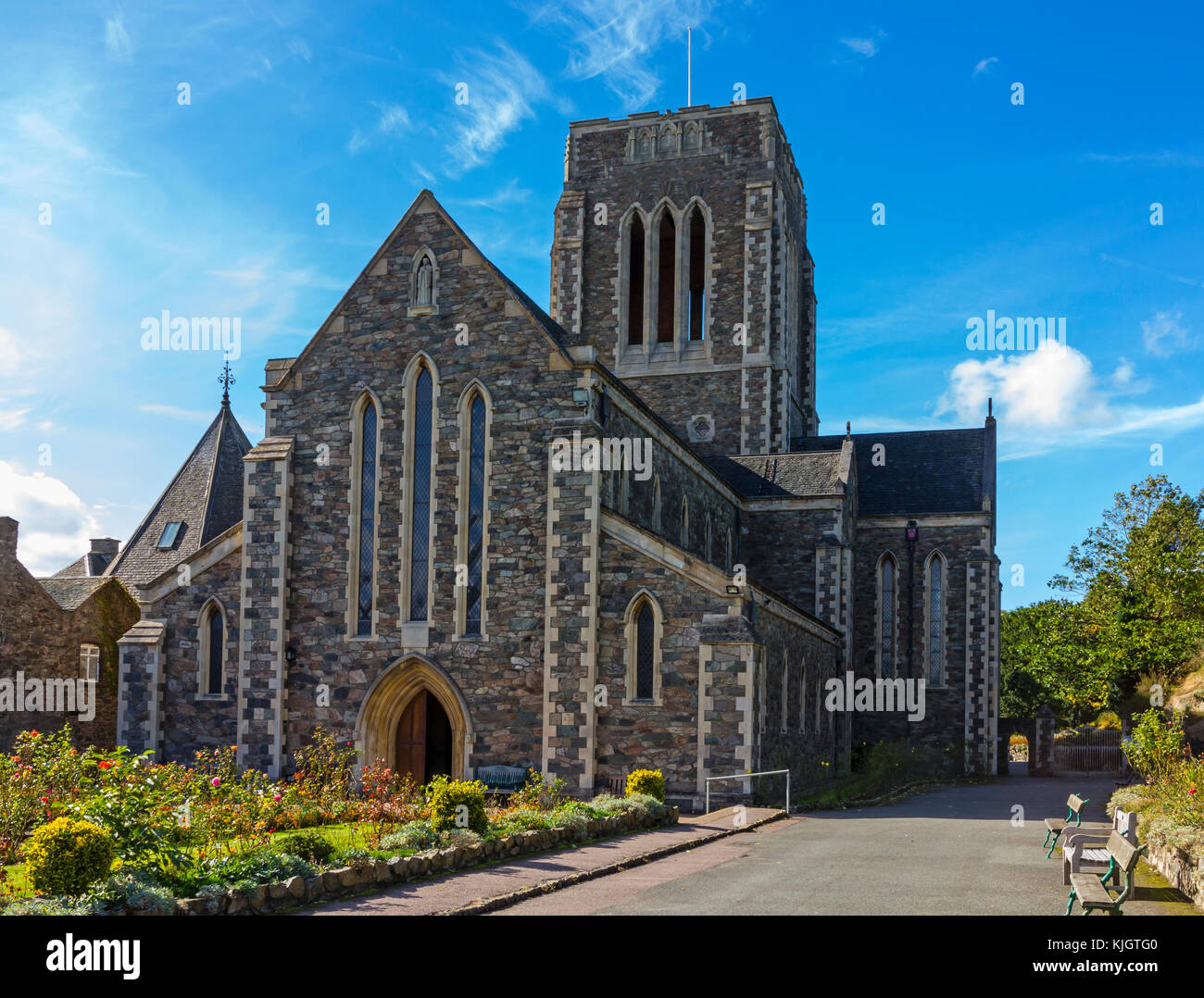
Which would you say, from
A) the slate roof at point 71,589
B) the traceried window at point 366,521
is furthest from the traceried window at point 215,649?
the slate roof at point 71,589

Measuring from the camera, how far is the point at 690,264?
43.1 metres

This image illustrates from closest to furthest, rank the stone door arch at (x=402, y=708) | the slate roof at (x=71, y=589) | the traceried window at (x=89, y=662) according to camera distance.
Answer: the stone door arch at (x=402, y=708) < the traceried window at (x=89, y=662) < the slate roof at (x=71, y=589)

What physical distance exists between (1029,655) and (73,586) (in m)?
57.2

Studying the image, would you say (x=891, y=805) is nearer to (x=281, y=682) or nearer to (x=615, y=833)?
(x=615, y=833)

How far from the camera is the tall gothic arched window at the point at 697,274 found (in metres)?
42.8

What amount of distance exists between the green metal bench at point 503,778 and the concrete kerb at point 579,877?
5333 mm

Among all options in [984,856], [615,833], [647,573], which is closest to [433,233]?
[647,573]

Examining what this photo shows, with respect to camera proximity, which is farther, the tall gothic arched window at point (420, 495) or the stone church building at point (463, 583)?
the tall gothic arched window at point (420, 495)

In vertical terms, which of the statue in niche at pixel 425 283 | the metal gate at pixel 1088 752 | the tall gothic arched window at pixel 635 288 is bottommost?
the metal gate at pixel 1088 752

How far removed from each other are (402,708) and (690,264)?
77.2 feet

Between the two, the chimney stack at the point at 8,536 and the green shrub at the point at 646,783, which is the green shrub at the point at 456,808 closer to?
the green shrub at the point at 646,783

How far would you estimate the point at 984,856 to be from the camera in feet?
56.1

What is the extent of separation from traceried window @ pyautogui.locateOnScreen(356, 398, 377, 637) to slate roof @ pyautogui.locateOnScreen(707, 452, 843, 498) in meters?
14.5

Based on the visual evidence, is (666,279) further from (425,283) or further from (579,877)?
(579,877)
